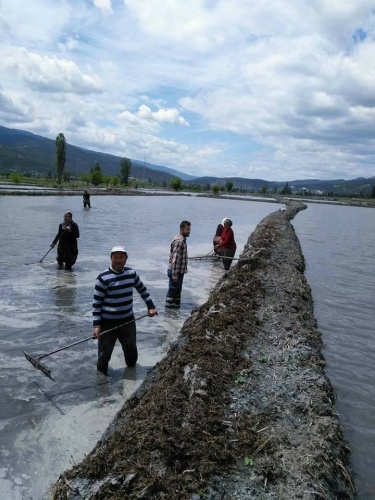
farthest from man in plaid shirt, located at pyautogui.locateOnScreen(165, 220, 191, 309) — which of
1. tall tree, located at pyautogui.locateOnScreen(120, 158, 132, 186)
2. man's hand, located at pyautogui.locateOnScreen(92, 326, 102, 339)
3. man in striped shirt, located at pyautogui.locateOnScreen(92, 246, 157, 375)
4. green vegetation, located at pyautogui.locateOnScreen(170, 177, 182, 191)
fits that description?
green vegetation, located at pyautogui.locateOnScreen(170, 177, 182, 191)

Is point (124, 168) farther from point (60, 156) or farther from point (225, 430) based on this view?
point (225, 430)

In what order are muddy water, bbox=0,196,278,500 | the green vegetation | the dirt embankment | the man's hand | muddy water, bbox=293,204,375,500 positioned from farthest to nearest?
the green vegetation → the man's hand → muddy water, bbox=293,204,375,500 → muddy water, bbox=0,196,278,500 → the dirt embankment

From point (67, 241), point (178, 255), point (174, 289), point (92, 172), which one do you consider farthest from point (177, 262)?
point (92, 172)

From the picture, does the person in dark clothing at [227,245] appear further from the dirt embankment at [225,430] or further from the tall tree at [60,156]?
the tall tree at [60,156]

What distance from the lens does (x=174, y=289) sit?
10336 millimetres

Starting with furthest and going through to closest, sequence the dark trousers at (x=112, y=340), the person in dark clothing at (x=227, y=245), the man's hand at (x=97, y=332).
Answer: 1. the person in dark clothing at (x=227, y=245)
2. the dark trousers at (x=112, y=340)
3. the man's hand at (x=97, y=332)

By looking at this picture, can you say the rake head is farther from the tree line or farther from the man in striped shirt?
the tree line

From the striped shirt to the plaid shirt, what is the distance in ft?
11.2

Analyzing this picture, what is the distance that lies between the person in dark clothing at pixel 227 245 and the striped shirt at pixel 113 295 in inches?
328

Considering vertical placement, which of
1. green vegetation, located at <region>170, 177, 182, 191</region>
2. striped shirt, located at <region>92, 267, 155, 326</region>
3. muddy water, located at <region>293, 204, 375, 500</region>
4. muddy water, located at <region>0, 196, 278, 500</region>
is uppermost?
green vegetation, located at <region>170, 177, 182, 191</region>

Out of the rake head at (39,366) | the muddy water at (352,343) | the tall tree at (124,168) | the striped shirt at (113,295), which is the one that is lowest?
the muddy water at (352,343)

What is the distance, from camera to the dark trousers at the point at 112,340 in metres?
6.36

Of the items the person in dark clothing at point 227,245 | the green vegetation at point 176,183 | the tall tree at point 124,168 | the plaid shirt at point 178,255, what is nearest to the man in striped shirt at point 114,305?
the plaid shirt at point 178,255

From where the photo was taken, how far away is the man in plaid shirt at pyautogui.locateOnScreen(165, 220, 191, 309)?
971 centimetres
